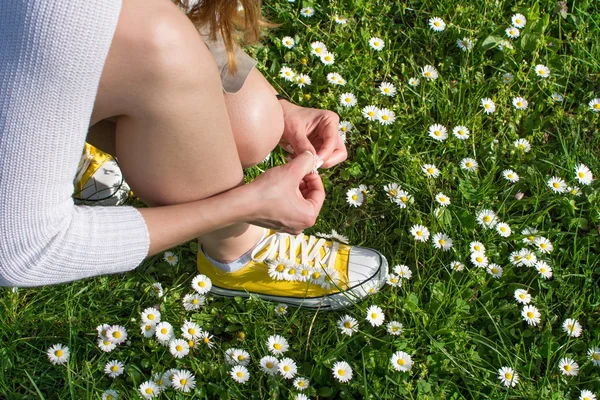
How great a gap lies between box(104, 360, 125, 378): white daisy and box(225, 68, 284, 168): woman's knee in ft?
1.92

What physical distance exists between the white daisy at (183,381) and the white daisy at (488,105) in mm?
1198

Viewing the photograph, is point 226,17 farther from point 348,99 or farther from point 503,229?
point 503,229

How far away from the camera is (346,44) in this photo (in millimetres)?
2117

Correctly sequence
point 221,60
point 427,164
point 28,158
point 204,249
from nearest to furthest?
point 28,158
point 221,60
point 204,249
point 427,164

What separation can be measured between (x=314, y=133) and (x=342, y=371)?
629mm

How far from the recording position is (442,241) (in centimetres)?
170

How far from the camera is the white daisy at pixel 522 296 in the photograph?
1617mm

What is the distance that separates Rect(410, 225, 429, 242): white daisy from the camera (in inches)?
67.3

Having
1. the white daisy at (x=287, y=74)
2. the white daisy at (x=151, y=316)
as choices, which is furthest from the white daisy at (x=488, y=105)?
the white daisy at (x=151, y=316)

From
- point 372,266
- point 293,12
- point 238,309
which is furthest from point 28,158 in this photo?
point 293,12

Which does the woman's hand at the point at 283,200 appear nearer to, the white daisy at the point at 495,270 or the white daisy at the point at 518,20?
the white daisy at the point at 495,270

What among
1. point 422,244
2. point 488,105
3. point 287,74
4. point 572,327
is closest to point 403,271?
point 422,244

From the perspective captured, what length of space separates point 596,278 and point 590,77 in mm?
745

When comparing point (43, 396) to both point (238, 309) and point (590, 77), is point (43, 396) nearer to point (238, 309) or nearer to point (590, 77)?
point (238, 309)
